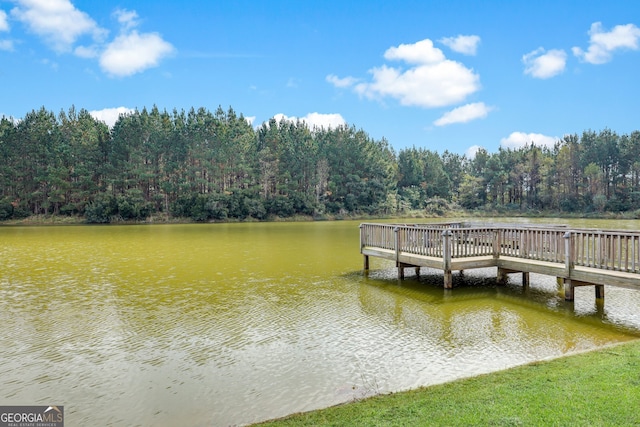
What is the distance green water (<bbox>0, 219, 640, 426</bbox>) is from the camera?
5.51 meters

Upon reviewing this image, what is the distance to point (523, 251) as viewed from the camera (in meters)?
11.5

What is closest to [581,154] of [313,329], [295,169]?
[295,169]

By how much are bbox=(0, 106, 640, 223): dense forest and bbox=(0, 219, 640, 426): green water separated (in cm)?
4527

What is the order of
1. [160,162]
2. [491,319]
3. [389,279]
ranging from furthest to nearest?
[160,162]
[389,279]
[491,319]

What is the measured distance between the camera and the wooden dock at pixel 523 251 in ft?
30.3

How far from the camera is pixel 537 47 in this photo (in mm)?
42094

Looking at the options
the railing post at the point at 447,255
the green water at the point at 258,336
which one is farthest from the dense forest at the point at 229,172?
the railing post at the point at 447,255

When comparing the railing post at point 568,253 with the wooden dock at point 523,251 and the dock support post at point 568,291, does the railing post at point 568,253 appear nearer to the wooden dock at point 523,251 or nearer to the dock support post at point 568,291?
the wooden dock at point 523,251

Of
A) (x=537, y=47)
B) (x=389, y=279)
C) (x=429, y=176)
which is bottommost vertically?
(x=389, y=279)

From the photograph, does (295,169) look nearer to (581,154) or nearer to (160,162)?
(160,162)

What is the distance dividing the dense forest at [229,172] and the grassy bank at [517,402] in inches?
2117

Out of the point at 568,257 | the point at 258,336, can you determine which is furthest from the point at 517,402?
the point at 568,257

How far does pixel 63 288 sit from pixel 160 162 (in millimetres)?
51758

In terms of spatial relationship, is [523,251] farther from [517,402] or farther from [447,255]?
[517,402]
